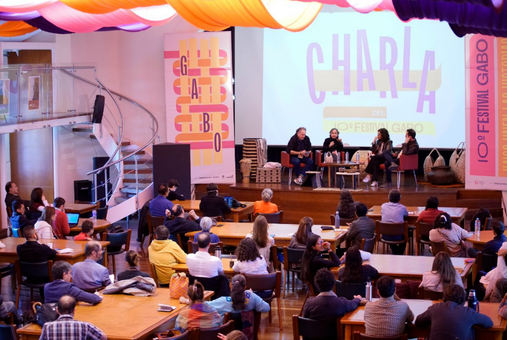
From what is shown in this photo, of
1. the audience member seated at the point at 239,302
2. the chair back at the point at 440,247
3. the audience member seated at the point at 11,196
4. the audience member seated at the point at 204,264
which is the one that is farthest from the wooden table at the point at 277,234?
the audience member seated at the point at 11,196

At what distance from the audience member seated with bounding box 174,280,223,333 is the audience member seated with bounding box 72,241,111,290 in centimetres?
176

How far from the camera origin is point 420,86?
50.8 ft

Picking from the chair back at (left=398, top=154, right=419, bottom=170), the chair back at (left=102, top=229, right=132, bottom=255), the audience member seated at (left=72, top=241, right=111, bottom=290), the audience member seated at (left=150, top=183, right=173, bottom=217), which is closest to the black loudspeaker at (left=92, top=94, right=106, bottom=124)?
the audience member seated at (left=150, top=183, right=173, bottom=217)

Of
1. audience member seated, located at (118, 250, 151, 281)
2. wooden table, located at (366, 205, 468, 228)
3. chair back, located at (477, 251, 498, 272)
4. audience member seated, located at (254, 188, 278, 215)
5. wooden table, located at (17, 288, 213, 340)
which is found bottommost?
wooden table, located at (17, 288, 213, 340)

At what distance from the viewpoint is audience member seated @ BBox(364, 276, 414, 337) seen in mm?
5695

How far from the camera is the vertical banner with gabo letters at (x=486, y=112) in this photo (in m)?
13.0

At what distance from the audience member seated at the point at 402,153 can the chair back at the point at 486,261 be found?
585cm

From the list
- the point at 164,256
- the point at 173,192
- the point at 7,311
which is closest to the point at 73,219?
the point at 173,192

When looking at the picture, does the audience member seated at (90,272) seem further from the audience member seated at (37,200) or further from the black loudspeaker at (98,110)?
the black loudspeaker at (98,110)

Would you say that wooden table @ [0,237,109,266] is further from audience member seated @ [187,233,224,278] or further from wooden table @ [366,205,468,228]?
wooden table @ [366,205,468,228]

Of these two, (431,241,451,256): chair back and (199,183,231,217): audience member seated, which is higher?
(199,183,231,217): audience member seated

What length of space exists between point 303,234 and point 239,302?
2.43 meters

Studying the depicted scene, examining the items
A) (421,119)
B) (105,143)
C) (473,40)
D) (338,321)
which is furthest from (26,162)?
(338,321)

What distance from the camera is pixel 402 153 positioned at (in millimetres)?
13914
